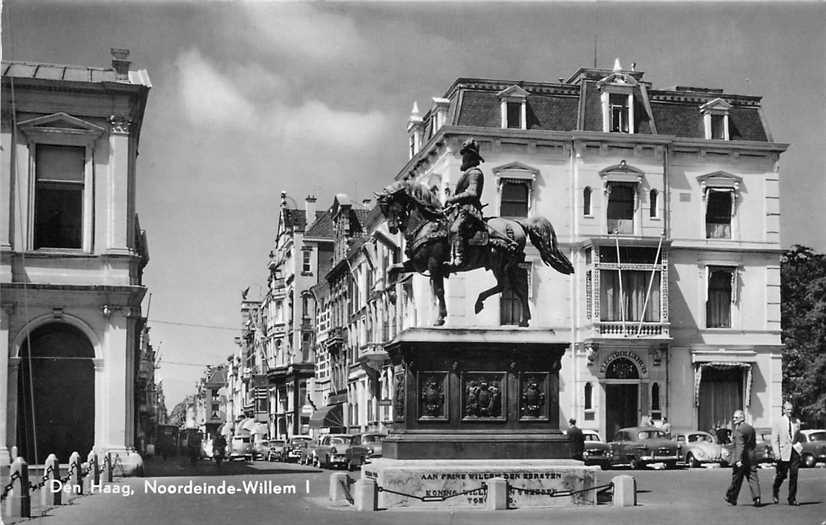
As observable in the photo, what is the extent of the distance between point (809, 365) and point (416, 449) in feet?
131

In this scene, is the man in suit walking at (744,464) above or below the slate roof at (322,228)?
below

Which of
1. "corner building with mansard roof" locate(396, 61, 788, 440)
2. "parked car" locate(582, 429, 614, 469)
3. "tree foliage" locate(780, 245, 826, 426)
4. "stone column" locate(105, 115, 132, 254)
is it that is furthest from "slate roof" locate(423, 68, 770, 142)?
"stone column" locate(105, 115, 132, 254)

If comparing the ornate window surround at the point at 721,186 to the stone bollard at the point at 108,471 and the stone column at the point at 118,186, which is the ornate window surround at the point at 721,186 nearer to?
the stone column at the point at 118,186

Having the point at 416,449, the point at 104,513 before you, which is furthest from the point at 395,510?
the point at 104,513

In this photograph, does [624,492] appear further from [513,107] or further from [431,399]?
[513,107]

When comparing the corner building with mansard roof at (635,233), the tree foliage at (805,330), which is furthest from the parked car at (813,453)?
the tree foliage at (805,330)

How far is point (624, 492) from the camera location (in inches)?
899

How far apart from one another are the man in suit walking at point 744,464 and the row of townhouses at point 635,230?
86.7 feet

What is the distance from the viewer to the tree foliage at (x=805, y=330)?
56728 millimetres

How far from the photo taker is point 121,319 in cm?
3616

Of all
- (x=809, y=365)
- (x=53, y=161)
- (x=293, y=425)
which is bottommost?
(x=293, y=425)

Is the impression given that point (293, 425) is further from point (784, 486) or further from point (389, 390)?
point (784, 486)

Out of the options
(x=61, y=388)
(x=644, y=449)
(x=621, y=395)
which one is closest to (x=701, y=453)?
(x=644, y=449)

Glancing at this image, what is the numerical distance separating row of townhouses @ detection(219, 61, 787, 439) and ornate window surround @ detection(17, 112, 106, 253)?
18576mm
